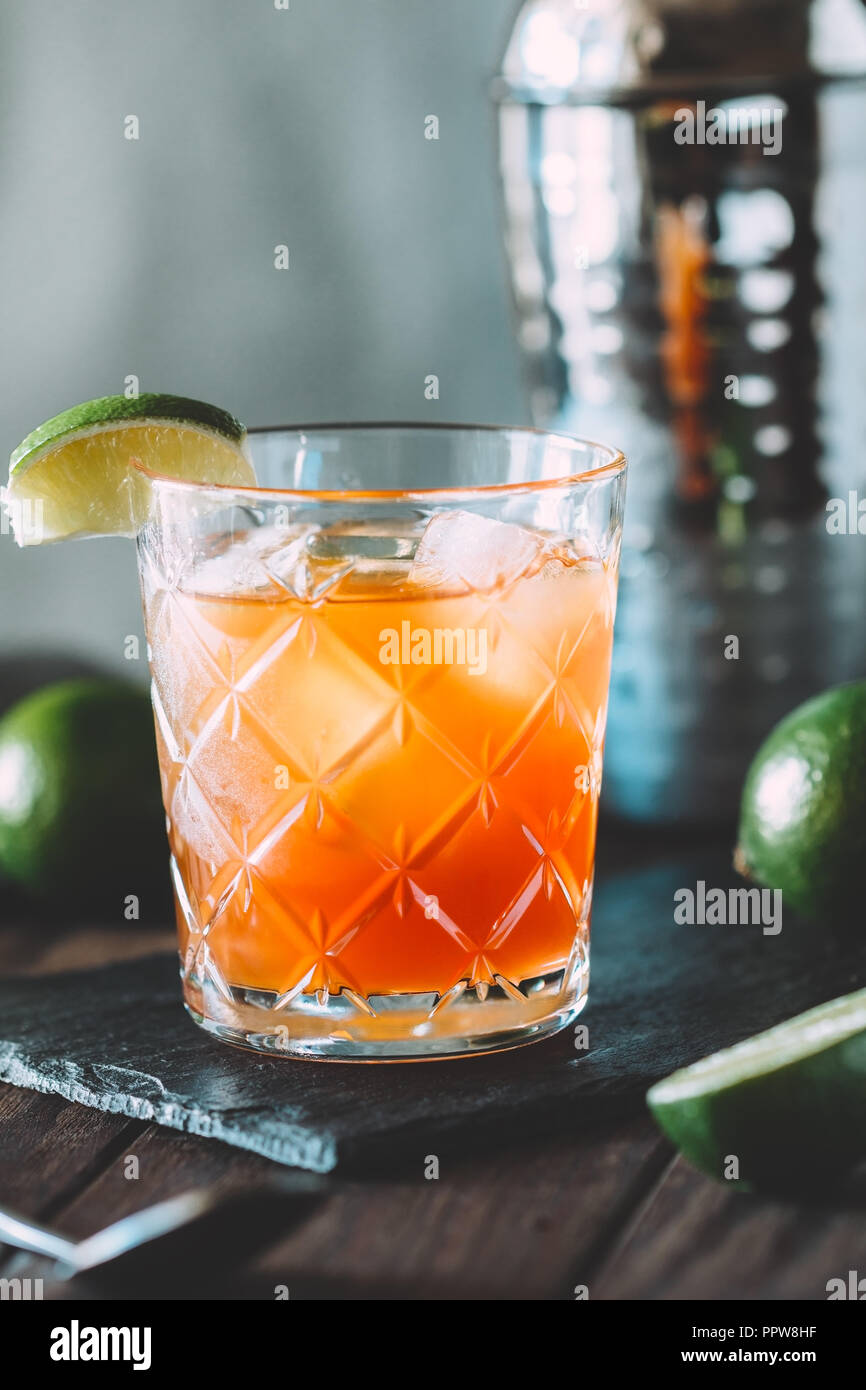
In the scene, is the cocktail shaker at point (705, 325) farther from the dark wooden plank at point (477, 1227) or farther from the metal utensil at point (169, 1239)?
the metal utensil at point (169, 1239)

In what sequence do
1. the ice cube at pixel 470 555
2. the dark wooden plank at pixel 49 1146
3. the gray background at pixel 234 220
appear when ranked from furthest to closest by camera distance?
the gray background at pixel 234 220
the ice cube at pixel 470 555
the dark wooden plank at pixel 49 1146

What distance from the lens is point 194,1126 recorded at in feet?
4.16

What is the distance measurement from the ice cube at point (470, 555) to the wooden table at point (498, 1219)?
44 cm

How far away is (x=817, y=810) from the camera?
1.58 metres

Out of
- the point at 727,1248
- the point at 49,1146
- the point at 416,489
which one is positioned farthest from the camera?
the point at 416,489

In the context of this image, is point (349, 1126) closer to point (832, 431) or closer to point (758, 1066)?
point (758, 1066)

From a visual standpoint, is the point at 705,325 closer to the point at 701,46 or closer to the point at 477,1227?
the point at 701,46

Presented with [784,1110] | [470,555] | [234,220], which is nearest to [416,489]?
[470,555]

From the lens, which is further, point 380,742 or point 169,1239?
point 380,742

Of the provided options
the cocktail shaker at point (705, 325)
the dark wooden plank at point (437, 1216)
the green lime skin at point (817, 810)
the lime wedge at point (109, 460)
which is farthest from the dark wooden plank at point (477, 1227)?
the cocktail shaker at point (705, 325)

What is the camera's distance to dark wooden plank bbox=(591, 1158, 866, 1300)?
41.5 inches

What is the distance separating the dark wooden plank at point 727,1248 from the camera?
105cm

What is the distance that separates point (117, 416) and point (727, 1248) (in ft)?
2.58

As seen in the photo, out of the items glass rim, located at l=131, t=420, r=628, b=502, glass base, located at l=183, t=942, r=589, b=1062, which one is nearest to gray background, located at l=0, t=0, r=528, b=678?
glass rim, located at l=131, t=420, r=628, b=502
